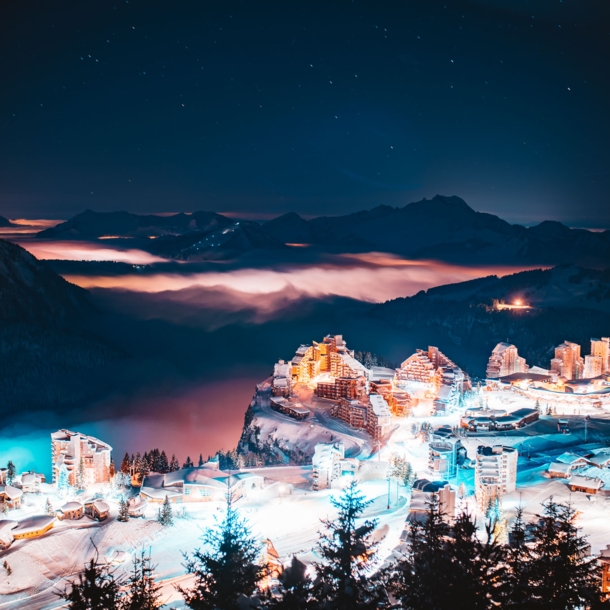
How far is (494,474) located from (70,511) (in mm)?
13202

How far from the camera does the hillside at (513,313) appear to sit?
56.8 meters

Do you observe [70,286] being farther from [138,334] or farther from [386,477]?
[386,477]

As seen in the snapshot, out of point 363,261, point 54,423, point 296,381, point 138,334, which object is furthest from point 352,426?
point 363,261

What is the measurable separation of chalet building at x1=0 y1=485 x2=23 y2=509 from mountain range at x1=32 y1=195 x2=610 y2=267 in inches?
2499

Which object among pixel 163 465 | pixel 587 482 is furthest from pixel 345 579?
pixel 163 465

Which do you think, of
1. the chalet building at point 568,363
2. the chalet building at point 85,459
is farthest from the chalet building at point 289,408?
the chalet building at point 568,363

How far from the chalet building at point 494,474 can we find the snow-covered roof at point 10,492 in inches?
583

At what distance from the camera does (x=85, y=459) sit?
76.4 feet

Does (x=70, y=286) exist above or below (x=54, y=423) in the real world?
above

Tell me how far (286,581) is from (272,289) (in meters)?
75.3

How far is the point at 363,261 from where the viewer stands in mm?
103375

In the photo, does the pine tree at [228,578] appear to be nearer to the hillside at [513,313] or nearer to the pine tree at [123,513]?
the pine tree at [123,513]

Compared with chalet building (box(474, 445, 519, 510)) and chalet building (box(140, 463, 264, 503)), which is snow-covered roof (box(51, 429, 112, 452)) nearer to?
chalet building (box(140, 463, 264, 503))

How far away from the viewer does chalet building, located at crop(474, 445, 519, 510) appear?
18406 millimetres
